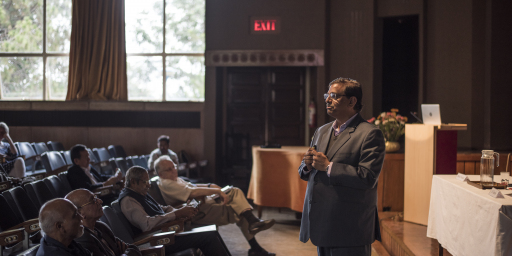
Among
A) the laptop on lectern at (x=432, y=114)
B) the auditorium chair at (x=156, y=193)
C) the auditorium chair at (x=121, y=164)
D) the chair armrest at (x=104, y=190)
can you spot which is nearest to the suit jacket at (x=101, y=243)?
the auditorium chair at (x=156, y=193)

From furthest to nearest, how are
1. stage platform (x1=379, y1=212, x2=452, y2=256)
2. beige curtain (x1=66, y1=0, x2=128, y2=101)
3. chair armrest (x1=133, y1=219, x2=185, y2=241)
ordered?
1. beige curtain (x1=66, y1=0, x2=128, y2=101)
2. stage platform (x1=379, y1=212, x2=452, y2=256)
3. chair armrest (x1=133, y1=219, x2=185, y2=241)

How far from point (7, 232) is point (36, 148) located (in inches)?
184

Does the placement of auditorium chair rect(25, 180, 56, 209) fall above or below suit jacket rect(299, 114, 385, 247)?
below

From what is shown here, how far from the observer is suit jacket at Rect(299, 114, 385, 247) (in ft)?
6.17

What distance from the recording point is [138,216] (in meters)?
3.10

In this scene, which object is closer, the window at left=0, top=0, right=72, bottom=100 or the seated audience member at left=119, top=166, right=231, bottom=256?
the seated audience member at left=119, top=166, right=231, bottom=256

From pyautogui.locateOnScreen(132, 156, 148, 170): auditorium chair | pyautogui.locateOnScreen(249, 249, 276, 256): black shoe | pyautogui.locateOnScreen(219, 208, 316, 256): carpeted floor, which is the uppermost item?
pyautogui.locateOnScreen(132, 156, 148, 170): auditorium chair

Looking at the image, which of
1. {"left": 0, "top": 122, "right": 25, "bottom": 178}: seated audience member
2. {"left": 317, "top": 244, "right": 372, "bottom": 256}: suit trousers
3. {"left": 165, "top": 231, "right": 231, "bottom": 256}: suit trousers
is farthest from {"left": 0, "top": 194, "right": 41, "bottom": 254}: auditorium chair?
{"left": 0, "top": 122, "right": 25, "bottom": 178}: seated audience member

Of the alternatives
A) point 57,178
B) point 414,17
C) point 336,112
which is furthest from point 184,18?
point 336,112

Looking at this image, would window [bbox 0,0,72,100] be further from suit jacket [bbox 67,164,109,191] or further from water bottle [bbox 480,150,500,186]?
water bottle [bbox 480,150,500,186]

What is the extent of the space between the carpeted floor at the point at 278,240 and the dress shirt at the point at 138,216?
1357 mm

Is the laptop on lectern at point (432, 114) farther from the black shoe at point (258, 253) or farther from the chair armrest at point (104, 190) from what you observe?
the chair armrest at point (104, 190)

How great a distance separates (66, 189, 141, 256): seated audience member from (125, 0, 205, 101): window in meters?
5.79

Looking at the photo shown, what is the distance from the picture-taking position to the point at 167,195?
12.9ft
